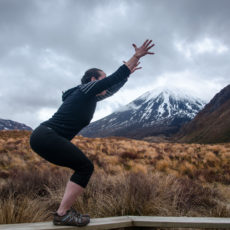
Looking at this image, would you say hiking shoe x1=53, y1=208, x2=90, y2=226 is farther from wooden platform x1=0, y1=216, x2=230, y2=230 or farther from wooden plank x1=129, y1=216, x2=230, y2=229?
wooden plank x1=129, y1=216, x2=230, y2=229

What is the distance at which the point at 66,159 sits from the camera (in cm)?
244

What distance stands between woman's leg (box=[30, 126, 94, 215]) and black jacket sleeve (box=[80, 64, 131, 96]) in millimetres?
634

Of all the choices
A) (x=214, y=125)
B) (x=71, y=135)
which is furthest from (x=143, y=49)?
(x=214, y=125)

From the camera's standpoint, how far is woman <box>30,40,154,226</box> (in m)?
2.42

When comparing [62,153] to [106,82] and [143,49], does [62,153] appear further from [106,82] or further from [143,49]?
[143,49]

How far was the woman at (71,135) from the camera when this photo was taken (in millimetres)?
2418

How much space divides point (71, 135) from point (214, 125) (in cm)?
7878

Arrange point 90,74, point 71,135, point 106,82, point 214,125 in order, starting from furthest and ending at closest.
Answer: point 214,125
point 90,74
point 71,135
point 106,82

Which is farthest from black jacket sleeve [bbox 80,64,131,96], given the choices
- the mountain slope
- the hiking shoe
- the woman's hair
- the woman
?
the mountain slope

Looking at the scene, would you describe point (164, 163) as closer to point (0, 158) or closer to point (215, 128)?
point (0, 158)

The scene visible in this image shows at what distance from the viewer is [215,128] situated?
231 feet

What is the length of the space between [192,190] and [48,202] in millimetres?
2809

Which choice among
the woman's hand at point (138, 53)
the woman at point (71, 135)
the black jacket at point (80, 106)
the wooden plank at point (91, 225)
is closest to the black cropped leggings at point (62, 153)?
the woman at point (71, 135)

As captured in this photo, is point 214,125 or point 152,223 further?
point 214,125
